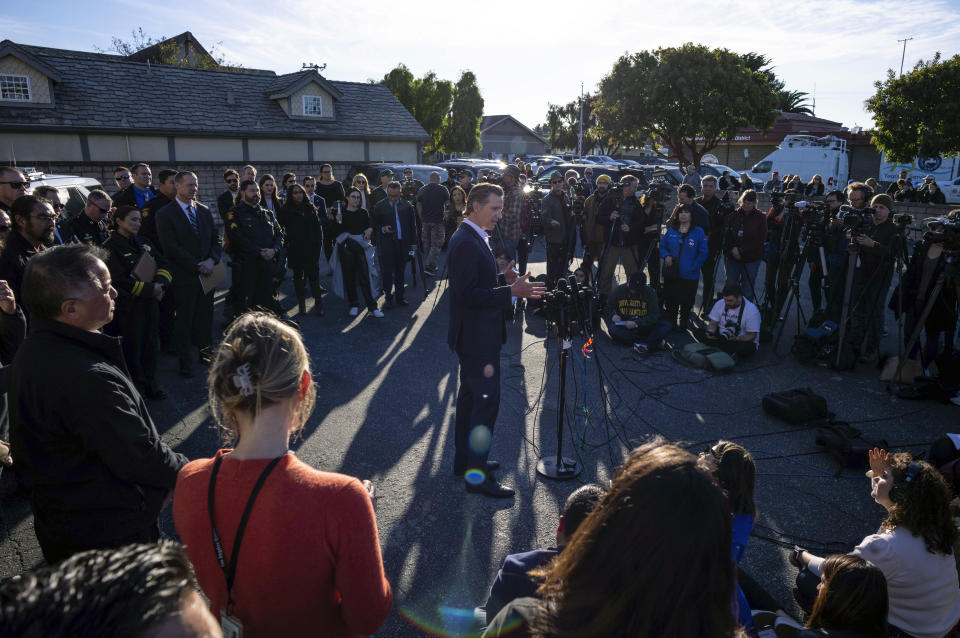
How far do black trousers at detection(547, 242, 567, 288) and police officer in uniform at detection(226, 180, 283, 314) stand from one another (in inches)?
176

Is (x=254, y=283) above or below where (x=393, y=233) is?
below

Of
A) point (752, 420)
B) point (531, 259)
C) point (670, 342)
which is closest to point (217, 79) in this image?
point (531, 259)

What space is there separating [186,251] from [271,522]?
17.9 ft

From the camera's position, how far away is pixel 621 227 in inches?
350

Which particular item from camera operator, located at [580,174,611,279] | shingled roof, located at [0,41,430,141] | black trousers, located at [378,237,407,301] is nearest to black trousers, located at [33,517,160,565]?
black trousers, located at [378,237,407,301]

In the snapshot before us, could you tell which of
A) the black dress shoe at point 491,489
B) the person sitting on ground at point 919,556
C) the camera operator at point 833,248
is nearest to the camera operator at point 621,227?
the camera operator at point 833,248

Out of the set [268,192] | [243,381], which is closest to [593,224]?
[268,192]

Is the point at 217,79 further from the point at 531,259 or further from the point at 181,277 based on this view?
the point at 181,277

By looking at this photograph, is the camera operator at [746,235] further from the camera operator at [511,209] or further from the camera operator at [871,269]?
the camera operator at [511,209]

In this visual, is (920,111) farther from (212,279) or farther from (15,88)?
(15,88)

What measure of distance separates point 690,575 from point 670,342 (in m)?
7.00

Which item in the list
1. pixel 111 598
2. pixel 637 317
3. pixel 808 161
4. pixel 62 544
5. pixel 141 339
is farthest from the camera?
pixel 808 161

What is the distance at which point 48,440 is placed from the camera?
215 cm

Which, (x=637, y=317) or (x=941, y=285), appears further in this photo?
(x=637, y=317)
